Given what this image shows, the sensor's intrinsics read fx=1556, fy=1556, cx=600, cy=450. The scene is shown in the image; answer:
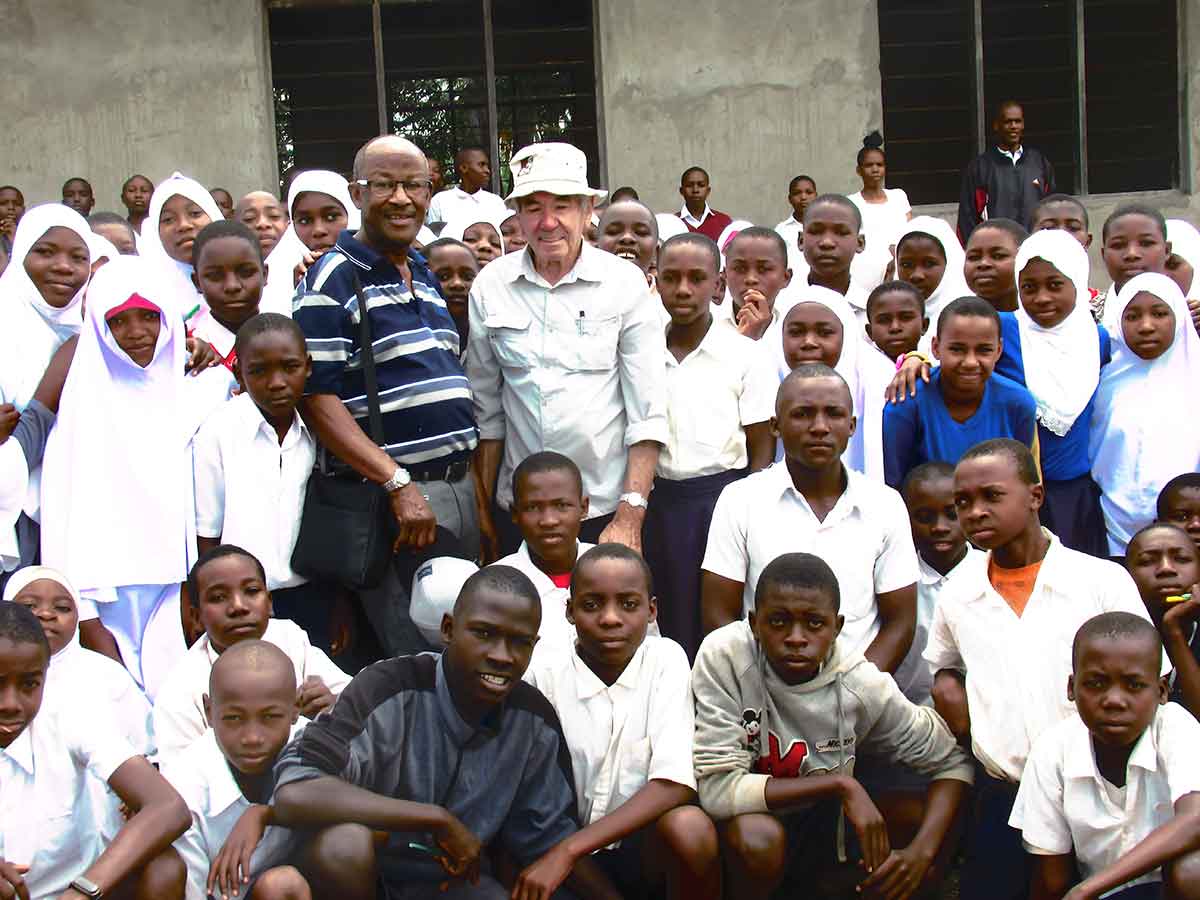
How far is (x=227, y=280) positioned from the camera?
4.73 metres

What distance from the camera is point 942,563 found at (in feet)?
14.9

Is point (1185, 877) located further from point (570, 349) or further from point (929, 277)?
point (929, 277)

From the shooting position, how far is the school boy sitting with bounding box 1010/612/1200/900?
3.47 metres

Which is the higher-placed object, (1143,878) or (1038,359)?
(1038,359)

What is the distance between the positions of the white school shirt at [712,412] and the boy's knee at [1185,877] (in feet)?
5.81

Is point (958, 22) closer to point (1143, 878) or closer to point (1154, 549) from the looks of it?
point (1154, 549)

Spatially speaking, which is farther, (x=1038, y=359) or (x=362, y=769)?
(x=1038, y=359)

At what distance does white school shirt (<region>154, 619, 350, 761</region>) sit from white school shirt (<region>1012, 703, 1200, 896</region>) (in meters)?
1.76

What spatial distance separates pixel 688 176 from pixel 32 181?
13.1ft

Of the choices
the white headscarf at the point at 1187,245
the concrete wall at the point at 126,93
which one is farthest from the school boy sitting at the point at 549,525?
the concrete wall at the point at 126,93

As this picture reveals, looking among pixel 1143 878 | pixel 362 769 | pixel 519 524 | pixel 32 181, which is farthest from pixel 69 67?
pixel 1143 878

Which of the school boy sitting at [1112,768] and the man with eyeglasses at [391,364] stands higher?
the man with eyeglasses at [391,364]

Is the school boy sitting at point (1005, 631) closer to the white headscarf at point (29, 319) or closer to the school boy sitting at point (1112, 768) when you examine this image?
the school boy sitting at point (1112, 768)

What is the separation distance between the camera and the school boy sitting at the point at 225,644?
3877mm
